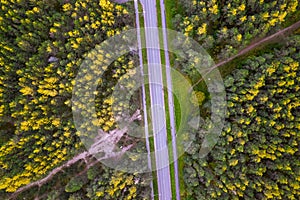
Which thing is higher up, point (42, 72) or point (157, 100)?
point (42, 72)

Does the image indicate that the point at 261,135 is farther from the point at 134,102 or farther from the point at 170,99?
the point at 134,102

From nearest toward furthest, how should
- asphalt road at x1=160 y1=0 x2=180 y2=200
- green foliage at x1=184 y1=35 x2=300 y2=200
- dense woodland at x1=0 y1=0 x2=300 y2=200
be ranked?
green foliage at x1=184 y1=35 x2=300 y2=200 < dense woodland at x1=0 y1=0 x2=300 y2=200 < asphalt road at x1=160 y1=0 x2=180 y2=200

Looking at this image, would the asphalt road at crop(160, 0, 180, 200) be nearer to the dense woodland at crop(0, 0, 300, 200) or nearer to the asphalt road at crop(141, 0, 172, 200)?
A: the asphalt road at crop(141, 0, 172, 200)

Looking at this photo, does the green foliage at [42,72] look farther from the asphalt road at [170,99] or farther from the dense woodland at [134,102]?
the asphalt road at [170,99]

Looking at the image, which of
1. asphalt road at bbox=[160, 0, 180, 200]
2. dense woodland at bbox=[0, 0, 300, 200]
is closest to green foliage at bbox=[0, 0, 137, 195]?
dense woodland at bbox=[0, 0, 300, 200]

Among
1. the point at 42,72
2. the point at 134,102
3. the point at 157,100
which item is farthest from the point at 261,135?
the point at 42,72

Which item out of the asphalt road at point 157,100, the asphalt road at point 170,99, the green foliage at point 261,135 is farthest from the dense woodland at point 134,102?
the asphalt road at point 157,100
